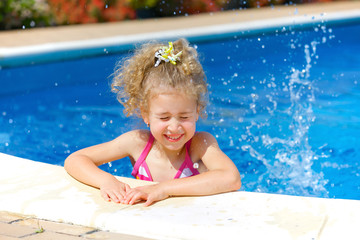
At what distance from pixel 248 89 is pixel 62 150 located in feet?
9.73

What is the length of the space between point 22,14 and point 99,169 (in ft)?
31.5

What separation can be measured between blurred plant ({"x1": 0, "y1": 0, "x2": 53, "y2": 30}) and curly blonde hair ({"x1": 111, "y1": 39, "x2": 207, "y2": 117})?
8.91 m

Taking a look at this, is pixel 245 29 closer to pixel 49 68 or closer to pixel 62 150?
pixel 49 68

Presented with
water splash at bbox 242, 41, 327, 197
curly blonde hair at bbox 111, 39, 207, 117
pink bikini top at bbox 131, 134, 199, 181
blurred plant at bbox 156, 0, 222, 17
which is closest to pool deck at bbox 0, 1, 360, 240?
pink bikini top at bbox 131, 134, 199, 181

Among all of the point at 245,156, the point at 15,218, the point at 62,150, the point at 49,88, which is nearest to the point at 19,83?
the point at 49,88

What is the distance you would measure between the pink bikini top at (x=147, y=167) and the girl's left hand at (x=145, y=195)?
0.63 m

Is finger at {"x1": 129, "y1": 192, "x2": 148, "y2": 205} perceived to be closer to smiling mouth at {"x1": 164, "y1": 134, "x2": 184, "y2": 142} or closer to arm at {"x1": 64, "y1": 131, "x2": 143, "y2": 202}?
arm at {"x1": 64, "y1": 131, "x2": 143, "y2": 202}

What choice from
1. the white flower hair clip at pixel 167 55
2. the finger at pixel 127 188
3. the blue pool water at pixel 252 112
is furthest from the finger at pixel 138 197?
the blue pool water at pixel 252 112

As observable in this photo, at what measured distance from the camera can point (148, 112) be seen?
125 inches

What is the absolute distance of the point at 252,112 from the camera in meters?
6.34

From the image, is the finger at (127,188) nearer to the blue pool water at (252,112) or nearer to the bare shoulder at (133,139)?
the bare shoulder at (133,139)

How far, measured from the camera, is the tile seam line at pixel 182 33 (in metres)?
8.81

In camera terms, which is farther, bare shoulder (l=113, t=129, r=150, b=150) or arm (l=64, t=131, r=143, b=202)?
bare shoulder (l=113, t=129, r=150, b=150)

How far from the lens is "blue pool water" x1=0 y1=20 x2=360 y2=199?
15.6ft
